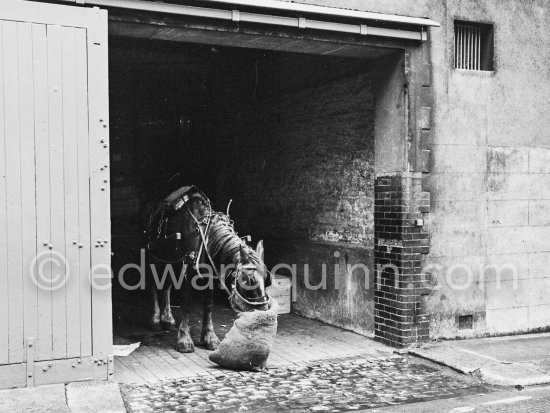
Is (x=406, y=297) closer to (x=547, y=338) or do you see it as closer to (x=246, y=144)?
(x=547, y=338)

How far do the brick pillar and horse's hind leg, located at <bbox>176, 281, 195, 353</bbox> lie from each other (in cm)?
239

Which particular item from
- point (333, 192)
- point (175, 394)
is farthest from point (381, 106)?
point (175, 394)

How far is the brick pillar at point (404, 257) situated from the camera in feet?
25.2

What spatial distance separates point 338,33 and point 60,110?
3162 mm

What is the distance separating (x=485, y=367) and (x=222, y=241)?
122 inches

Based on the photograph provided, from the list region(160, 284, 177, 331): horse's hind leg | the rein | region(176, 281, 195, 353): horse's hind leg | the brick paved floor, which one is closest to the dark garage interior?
the brick paved floor

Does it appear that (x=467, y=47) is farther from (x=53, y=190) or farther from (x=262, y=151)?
(x=53, y=190)

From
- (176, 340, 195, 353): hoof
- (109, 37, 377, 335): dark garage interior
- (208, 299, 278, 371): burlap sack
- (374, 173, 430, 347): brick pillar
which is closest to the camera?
(208, 299, 278, 371): burlap sack

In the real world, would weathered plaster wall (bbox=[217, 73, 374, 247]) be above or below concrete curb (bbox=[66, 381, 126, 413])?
above

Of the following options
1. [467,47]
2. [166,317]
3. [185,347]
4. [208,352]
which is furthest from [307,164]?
[185,347]

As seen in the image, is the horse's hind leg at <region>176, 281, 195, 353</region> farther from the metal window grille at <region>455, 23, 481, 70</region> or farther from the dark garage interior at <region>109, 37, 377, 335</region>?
the metal window grille at <region>455, 23, 481, 70</region>

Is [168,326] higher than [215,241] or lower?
lower

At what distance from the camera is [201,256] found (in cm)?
761

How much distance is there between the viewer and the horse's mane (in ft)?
23.5
